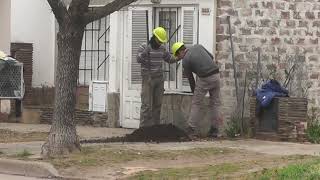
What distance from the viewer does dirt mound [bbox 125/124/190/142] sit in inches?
524

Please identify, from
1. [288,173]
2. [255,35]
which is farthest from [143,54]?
[288,173]

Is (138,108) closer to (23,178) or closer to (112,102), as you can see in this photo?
(112,102)

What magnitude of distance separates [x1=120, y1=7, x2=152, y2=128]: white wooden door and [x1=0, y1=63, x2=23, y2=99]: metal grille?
380 cm

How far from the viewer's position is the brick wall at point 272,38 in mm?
14219

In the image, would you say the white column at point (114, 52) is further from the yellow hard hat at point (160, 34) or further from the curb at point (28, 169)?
the curb at point (28, 169)

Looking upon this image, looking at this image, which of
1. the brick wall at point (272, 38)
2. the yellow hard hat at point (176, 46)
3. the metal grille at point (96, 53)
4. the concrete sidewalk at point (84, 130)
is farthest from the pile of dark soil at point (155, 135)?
the metal grille at point (96, 53)

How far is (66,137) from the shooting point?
11.2m

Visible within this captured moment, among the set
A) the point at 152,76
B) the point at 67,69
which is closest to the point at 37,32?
the point at 152,76

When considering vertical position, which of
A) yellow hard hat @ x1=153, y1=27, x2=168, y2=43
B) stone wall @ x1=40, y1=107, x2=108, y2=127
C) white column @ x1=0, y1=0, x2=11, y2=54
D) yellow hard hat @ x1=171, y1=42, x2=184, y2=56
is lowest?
stone wall @ x1=40, y1=107, x2=108, y2=127

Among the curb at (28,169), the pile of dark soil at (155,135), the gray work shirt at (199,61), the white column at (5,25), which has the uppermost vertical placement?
the white column at (5,25)

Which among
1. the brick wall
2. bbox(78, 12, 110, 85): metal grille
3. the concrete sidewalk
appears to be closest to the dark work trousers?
the concrete sidewalk

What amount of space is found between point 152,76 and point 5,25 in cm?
516

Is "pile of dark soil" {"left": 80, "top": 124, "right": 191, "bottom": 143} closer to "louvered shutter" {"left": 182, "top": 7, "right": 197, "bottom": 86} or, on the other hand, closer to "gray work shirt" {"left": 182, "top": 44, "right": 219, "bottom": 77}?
"gray work shirt" {"left": 182, "top": 44, "right": 219, "bottom": 77}

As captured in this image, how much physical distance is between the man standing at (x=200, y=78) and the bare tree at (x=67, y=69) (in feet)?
9.30
